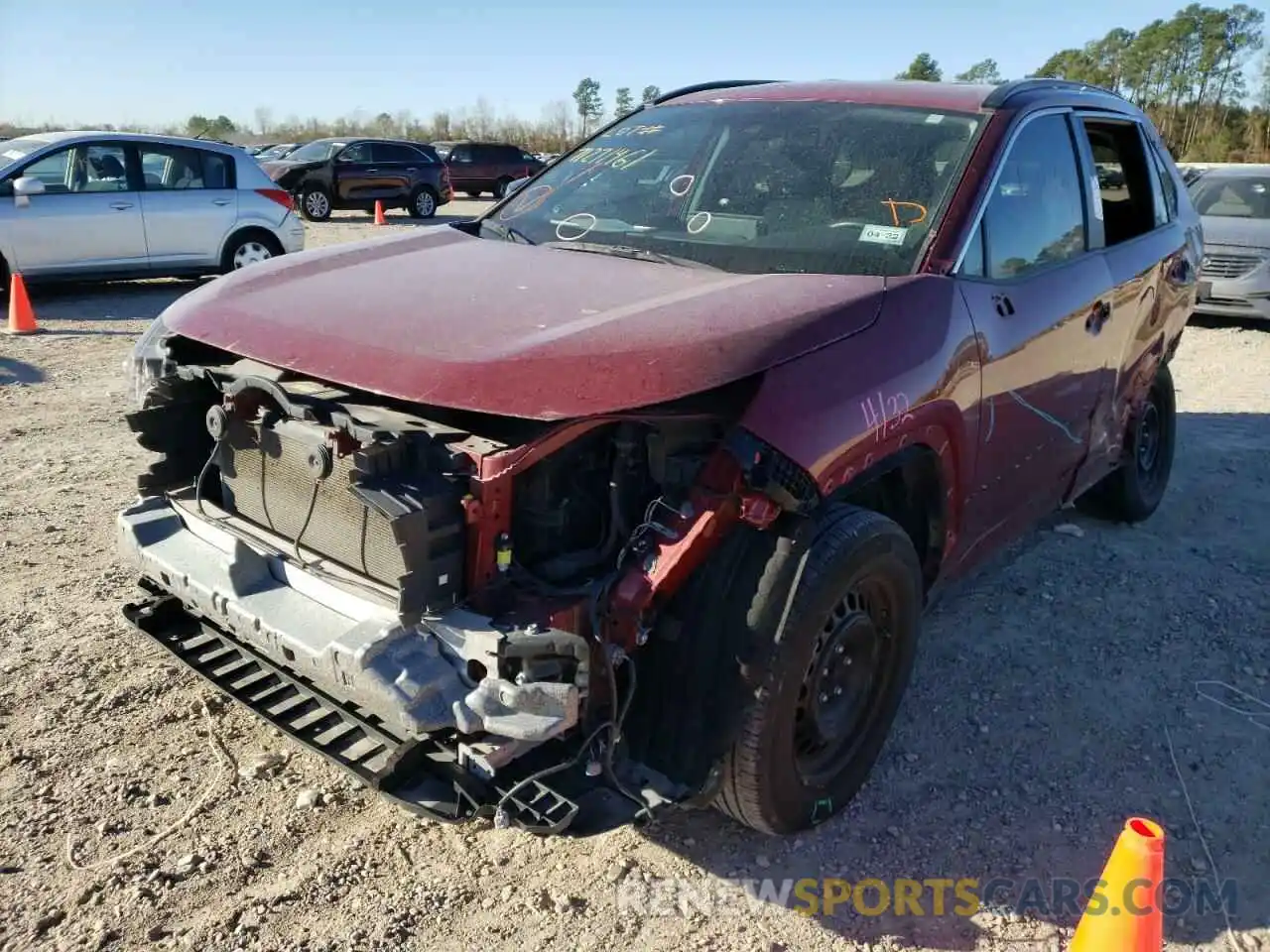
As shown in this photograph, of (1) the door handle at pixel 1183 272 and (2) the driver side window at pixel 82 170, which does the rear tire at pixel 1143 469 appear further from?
(2) the driver side window at pixel 82 170

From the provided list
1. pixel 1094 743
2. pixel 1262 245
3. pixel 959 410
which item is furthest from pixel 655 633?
pixel 1262 245

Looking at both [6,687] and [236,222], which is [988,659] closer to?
[6,687]

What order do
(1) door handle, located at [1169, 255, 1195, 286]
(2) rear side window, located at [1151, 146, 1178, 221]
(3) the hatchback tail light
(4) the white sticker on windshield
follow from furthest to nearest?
(3) the hatchback tail light, (2) rear side window, located at [1151, 146, 1178, 221], (1) door handle, located at [1169, 255, 1195, 286], (4) the white sticker on windshield

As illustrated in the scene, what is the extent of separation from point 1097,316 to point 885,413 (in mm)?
1734

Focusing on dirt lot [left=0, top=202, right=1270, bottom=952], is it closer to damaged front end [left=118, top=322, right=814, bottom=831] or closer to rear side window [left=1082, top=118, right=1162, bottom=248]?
damaged front end [left=118, top=322, right=814, bottom=831]

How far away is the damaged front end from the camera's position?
2.35 metres

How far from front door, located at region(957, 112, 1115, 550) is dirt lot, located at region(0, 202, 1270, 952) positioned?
0.67 metres

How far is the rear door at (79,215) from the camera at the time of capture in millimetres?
10219

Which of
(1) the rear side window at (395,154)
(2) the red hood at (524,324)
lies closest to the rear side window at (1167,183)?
(2) the red hood at (524,324)

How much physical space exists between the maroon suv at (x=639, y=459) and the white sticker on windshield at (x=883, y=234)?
0.08 feet

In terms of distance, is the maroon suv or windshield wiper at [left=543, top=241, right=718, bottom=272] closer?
the maroon suv

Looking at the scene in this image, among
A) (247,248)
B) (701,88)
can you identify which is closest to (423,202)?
(247,248)

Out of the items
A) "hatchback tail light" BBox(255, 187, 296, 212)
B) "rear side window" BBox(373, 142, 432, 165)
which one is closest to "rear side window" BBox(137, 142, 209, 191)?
"hatchback tail light" BBox(255, 187, 296, 212)

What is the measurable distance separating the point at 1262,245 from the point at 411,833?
11.3 m
